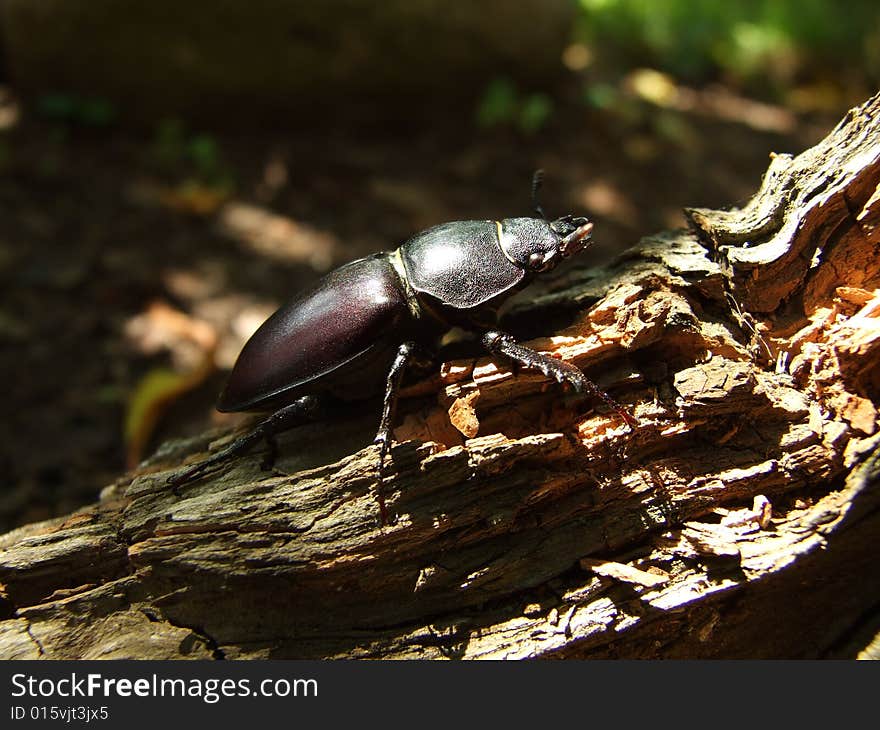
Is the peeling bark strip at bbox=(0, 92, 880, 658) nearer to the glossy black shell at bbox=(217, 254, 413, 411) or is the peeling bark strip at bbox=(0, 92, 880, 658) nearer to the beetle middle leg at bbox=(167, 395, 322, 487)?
the beetle middle leg at bbox=(167, 395, 322, 487)

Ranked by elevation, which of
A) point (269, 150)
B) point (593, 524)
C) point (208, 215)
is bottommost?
point (593, 524)

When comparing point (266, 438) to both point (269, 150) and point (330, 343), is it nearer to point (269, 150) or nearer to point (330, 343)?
point (330, 343)

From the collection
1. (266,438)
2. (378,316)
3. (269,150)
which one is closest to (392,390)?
(378,316)

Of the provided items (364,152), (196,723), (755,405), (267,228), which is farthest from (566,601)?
(364,152)

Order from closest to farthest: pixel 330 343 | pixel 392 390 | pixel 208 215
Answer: pixel 392 390 < pixel 330 343 < pixel 208 215

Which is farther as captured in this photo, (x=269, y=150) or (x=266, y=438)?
(x=269, y=150)

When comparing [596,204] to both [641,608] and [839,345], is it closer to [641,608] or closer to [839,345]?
[839,345]

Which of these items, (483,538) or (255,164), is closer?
(483,538)

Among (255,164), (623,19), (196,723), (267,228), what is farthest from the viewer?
(623,19)
